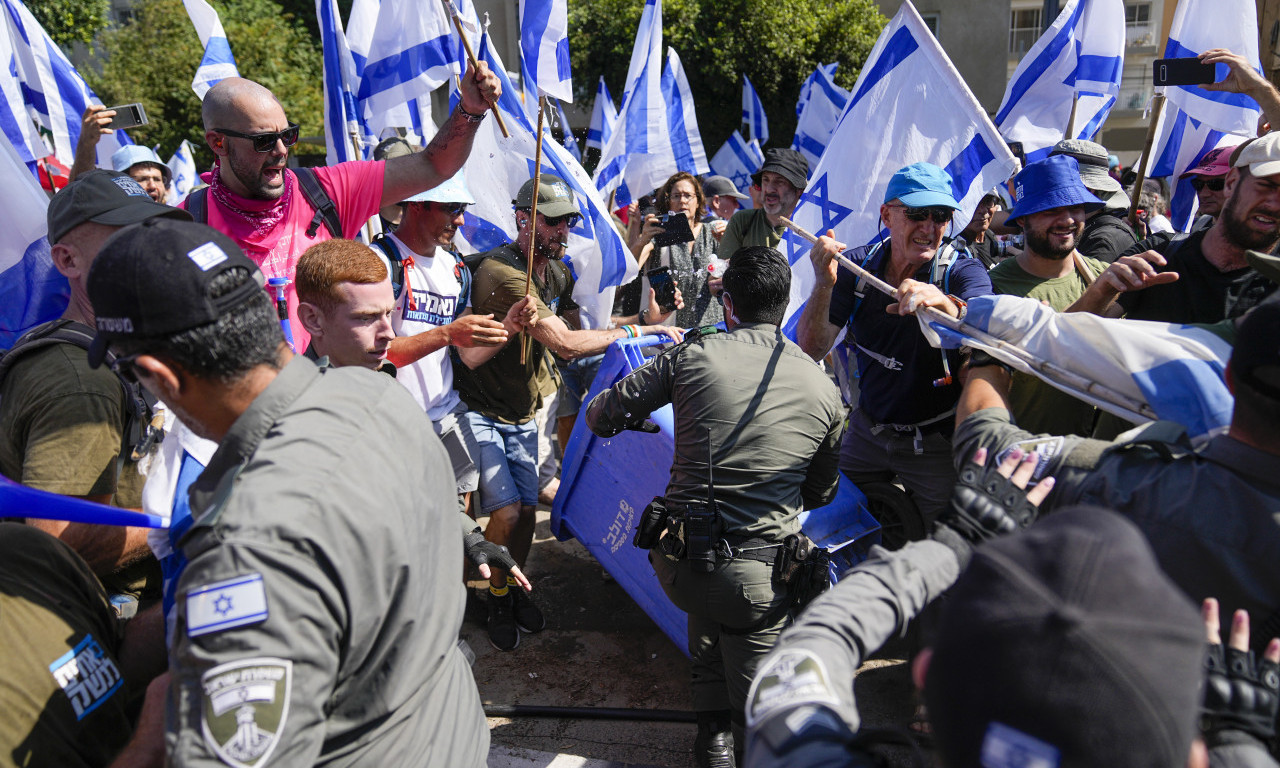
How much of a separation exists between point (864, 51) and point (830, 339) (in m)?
18.6

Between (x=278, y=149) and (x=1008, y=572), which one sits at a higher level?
(x=278, y=149)

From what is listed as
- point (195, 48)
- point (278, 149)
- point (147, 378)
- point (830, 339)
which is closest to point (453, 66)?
point (278, 149)

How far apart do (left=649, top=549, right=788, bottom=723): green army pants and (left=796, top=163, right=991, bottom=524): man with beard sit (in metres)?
1.04

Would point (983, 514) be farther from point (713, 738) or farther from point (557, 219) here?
point (557, 219)

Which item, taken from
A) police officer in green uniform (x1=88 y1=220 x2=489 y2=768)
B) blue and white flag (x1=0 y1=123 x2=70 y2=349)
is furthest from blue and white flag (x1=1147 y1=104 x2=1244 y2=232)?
blue and white flag (x1=0 y1=123 x2=70 y2=349)

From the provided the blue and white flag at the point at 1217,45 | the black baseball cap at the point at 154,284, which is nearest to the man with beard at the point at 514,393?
the black baseball cap at the point at 154,284

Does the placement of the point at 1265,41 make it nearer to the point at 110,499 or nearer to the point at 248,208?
the point at 248,208

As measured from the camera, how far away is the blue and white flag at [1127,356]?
5.61ft

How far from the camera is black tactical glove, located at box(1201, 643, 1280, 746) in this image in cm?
123

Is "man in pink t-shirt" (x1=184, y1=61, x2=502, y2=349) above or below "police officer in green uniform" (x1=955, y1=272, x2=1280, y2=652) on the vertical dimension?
above

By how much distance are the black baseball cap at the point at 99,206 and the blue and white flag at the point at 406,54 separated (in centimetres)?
335

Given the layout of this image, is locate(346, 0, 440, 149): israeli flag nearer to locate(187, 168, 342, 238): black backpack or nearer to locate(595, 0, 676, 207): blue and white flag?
locate(595, 0, 676, 207): blue and white flag

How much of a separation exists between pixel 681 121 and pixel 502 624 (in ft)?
18.2

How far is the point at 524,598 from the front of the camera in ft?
14.3
